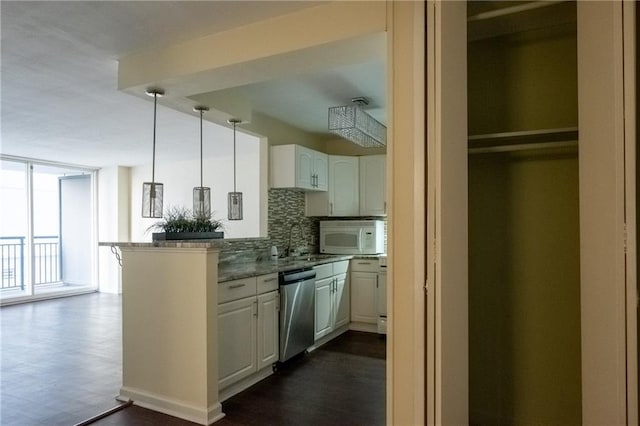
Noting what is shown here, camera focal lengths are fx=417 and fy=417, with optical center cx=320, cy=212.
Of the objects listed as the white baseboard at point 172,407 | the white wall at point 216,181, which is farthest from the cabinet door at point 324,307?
the white wall at point 216,181

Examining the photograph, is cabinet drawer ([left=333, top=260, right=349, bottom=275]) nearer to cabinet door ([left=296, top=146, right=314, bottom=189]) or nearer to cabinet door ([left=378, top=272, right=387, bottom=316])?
cabinet door ([left=378, top=272, right=387, bottom=316])

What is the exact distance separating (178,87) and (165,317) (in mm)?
1607

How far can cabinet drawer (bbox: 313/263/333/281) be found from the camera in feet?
14.0

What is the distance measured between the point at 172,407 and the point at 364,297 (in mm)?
2613

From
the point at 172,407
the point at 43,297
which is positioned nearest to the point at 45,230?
the point at 43,297

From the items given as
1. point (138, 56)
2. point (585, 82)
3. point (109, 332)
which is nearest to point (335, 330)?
point (109, 332)

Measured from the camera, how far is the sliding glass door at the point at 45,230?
22.6ft

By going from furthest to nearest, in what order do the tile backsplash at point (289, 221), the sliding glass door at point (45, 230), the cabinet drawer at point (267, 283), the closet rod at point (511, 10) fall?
1. the sliding glass door at point (45, 230)
2. the tile backsplash at point (289, 221)
3. the cabinet drawer at point (267, 283)
4. the closet rod at point (511, 10)

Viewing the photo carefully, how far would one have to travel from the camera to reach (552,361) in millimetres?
2246

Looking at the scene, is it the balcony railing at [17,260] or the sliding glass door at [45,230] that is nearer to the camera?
the sliding glass door at [45,230]

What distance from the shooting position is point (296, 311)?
3783 millimetres

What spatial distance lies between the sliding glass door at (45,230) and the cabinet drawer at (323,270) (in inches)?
215

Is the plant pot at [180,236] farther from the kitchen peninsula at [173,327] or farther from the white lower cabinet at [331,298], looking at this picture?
the white lower cabinet at [331,298]

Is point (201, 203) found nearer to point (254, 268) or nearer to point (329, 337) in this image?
point (254, 268)
